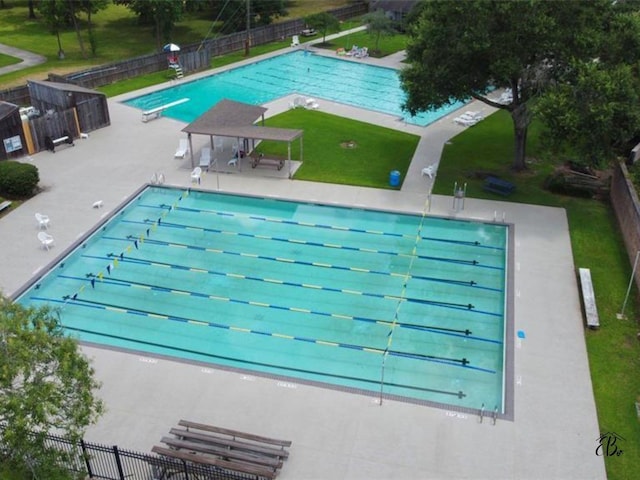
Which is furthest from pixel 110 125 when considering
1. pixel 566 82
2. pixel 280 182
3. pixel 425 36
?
pixel 566 82

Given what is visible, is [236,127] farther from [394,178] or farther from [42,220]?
[42,220]

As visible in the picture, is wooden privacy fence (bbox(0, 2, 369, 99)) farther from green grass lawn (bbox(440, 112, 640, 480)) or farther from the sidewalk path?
green grass lawn (bbox(440, 112, 640, 480))

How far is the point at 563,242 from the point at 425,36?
958cm

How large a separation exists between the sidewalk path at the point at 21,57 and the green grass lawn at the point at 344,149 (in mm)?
20826

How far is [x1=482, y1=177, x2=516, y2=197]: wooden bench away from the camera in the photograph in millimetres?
25250

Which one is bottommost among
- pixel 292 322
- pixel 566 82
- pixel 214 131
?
pixel 292 322

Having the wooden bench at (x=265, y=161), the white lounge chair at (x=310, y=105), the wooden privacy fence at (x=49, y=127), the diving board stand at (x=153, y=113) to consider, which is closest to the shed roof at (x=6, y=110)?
the wooden privacy fence at (x=49, y=127)

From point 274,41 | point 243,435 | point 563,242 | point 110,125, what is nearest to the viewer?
point 243,435

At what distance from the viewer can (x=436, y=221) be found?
78.1 feet

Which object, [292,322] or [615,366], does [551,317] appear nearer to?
[615,366]

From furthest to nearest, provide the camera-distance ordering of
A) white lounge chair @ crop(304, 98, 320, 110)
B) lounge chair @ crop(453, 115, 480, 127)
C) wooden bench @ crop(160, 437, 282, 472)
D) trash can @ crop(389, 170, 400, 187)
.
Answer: white lounge chair @ crop(304, 98, 320, 110) → lounge chair @ crop(453, 115, 480, 127) → trash can @ crop(389, 170, 400, 187) → wooden bench @ crop(160, 437, 282, 472)

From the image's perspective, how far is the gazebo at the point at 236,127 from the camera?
86.7ft

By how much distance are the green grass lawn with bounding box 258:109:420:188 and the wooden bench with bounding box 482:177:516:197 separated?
3898 mm

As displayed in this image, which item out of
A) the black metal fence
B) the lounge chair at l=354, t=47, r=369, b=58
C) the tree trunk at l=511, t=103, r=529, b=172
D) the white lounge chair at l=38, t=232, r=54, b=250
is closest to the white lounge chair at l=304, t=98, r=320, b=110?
the tree trunk at l=511, t=103, r=529, b=172
